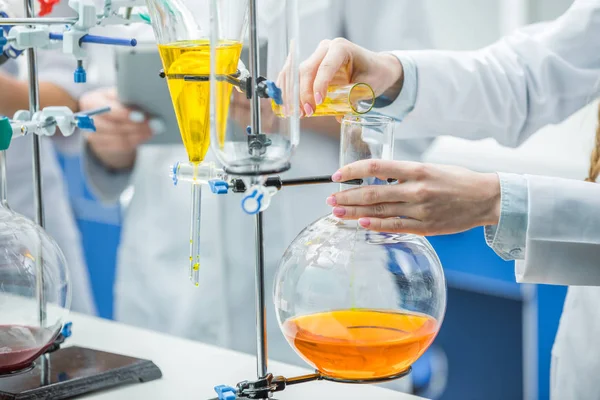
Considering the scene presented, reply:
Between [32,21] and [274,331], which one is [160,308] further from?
[32,21]

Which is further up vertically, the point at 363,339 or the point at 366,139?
the point at 366,139

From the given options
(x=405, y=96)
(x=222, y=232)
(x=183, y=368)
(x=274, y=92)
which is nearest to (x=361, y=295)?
(x=274, y=92)

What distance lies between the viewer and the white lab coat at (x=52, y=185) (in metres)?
2.26

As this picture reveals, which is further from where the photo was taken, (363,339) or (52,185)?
(52,185)

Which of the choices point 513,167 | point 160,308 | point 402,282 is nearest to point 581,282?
point 402,282

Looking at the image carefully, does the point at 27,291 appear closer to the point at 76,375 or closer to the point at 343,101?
the point at 76,375

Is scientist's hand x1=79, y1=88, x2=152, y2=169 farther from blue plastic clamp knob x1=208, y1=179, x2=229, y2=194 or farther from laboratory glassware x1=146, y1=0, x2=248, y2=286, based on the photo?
blue plastic clamp knob x1=208, y1=179, x2=229, y2=194

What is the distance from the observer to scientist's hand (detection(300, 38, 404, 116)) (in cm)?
101

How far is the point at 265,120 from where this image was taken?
808mm

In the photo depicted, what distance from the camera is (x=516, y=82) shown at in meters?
1.55

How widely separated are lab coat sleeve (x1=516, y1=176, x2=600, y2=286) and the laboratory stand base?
0.51m

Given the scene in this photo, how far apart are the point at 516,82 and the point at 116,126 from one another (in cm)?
106

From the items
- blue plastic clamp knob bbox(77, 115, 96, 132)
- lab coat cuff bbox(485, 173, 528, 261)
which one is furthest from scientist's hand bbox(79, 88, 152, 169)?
lab coat cuff bbox(485, 173, 528, 261)

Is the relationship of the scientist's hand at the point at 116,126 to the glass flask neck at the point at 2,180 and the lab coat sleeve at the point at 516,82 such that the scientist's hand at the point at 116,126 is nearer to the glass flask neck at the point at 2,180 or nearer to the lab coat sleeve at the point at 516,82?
the lab coat sleeve at the point at 516,82
